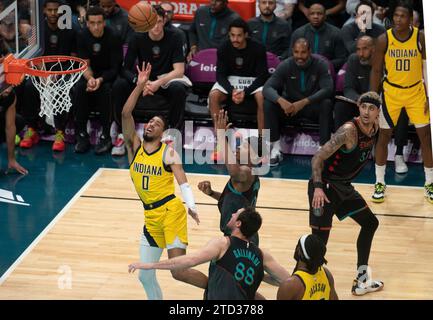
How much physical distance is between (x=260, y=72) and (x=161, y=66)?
4.25ft

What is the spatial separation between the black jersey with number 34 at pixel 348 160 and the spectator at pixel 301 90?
315cm

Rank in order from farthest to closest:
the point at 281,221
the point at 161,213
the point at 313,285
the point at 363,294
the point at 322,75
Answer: the point at 322,75 < the point at 281,221 < the point at 363,294 < the point at 161,213 < the point at 313,285

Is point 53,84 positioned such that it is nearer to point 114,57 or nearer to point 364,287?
point 114,57

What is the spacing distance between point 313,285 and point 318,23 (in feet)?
20.6

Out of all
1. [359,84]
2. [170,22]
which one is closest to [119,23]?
[170,22]

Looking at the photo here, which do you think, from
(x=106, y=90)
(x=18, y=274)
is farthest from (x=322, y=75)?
(x=18, y=274)

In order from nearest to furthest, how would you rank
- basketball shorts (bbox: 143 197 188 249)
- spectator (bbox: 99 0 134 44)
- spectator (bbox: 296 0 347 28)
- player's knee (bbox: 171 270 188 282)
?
1. player's knee (bbox: 171 270 188 282)
2. basketball shorts (bbox: 143 197 188 249)
3. spectator (bbox: 99 0 134 44)
4. spectator (bbox: 296 0 347 28)

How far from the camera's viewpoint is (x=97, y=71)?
1238 cm

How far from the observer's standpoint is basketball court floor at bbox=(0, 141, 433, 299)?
28.9ft

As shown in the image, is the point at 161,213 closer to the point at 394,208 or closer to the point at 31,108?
the point at 394,208

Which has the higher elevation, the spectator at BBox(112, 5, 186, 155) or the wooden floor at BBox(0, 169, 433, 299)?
the spectator at BBox(112, 5, 186, 155)

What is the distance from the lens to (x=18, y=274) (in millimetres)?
8891

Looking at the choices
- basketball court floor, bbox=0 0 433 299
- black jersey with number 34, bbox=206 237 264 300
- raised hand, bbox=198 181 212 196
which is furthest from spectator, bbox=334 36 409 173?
black jersey with number 34, bbox=206 237 264 300

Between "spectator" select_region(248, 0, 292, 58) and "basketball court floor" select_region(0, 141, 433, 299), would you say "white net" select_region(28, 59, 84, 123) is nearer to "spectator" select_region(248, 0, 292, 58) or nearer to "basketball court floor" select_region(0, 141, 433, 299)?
"basketball court floor" select_region(0, 141, 433, 299)
